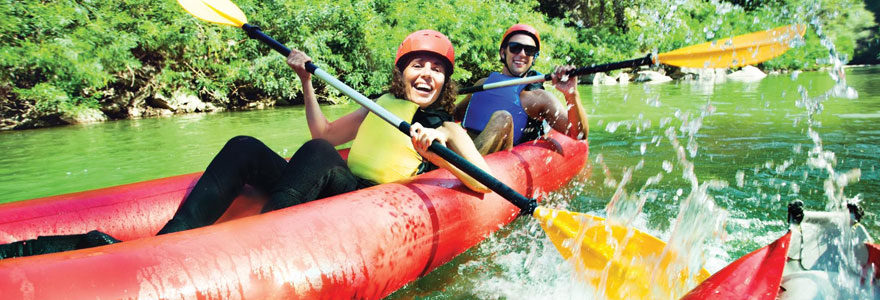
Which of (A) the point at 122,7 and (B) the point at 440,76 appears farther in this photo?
(A) the point at 122,7

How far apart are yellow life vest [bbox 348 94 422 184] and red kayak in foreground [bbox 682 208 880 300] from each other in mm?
1334

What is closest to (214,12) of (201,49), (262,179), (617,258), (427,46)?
(262,179)

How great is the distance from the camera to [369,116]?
94.8 inches

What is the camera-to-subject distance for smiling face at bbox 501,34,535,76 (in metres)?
3.58

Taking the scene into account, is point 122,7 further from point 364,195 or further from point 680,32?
point 680,32

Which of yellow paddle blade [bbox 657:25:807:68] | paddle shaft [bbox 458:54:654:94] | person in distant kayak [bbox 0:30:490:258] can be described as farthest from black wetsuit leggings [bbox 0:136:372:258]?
yellow paddle blade [bbox 657:25:807:68]

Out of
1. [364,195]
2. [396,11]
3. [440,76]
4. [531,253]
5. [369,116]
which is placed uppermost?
[396,11]

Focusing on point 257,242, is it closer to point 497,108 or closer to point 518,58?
point 497,108

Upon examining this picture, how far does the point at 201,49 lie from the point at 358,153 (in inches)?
423

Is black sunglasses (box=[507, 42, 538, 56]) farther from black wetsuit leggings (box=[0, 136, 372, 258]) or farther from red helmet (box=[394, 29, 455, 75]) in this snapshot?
black wetsuit leggings (box=[0, 136, 372, 258])

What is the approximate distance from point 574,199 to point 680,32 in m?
20.4

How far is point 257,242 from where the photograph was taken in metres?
1.54

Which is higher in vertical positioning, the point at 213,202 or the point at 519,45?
the point at 519,45

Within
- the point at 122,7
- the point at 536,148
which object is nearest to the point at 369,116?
the point at 536,148
